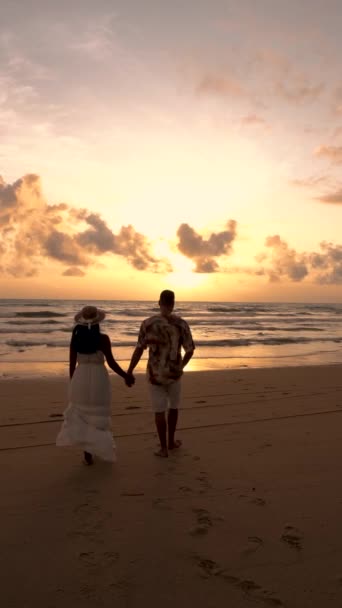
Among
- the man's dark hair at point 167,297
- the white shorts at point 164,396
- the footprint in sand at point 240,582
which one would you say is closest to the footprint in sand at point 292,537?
the footprint in sand at point 240,582

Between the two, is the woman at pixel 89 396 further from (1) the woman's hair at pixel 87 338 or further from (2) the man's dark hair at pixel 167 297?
(2) the man's dark hair at pixel 167 297

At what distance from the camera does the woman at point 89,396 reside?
5.02 metres

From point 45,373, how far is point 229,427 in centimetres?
753

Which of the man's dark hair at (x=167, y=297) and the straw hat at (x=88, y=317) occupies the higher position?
the man's dark hair at (x=167, y=297)

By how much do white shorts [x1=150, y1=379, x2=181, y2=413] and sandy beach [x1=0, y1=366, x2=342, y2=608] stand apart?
1.90ft

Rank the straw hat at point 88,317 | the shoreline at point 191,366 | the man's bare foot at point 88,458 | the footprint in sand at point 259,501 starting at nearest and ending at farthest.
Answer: the footprint in sand at point 259,501, the straw hat at point 88,317, the man's bare foot at point 88,458, the shoreline at point 191,366

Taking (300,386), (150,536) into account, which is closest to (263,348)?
(300,386)

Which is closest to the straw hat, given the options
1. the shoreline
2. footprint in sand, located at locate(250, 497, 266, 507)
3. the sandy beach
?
the sandy beach

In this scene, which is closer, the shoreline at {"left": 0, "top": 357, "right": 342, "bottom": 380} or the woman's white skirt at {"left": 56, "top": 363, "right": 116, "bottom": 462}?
the woman's white skirt at {"left": 56, "top": 363, "right": 116, "bottom": 462}

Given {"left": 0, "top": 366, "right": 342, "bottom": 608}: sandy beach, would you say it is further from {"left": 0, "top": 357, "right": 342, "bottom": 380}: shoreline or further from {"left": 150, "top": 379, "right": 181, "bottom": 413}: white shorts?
{"left": 0, "top": 357, "right": 342, "bottom": 380}: shoreline

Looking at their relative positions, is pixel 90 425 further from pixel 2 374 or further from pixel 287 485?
pixel 2 374

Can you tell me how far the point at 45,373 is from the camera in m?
13.0

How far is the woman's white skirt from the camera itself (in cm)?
502

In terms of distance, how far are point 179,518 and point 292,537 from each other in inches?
36.0
